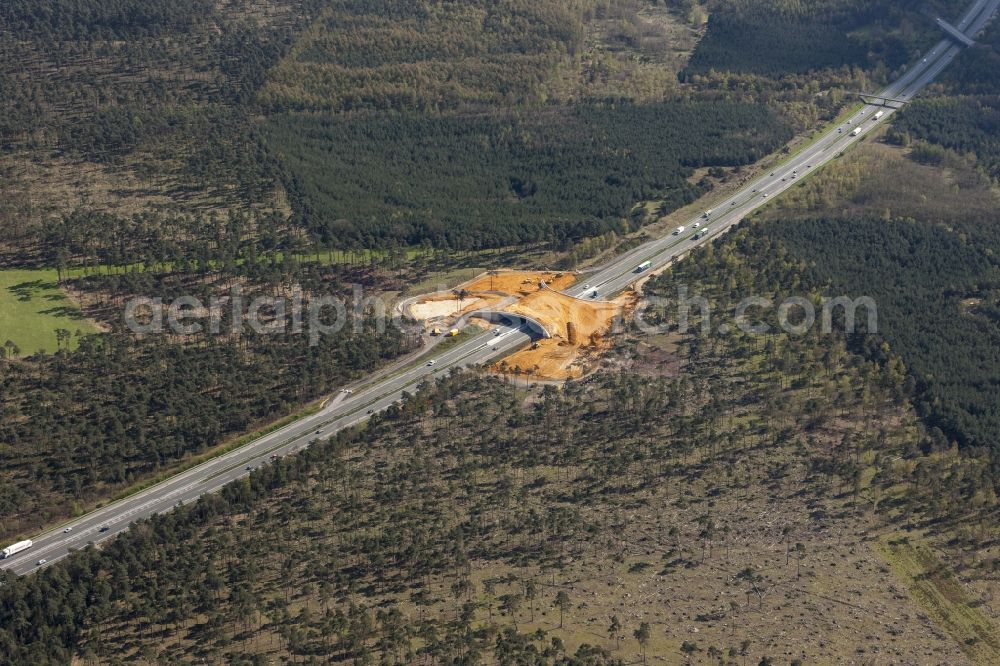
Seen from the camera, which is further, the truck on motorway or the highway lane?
the highway lane

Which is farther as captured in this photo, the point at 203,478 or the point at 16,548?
the point at 203,478

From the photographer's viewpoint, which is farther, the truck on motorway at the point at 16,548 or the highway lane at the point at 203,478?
the highway lane at the point at 203,478

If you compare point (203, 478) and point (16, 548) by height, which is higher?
point (16, 548)

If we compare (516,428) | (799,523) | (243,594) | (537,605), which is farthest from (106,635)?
(799,523)
